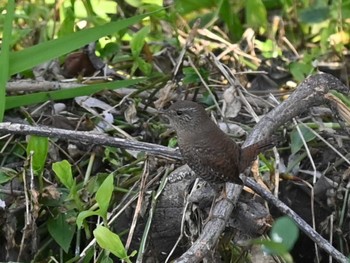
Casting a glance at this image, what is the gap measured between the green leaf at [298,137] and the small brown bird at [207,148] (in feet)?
1.58

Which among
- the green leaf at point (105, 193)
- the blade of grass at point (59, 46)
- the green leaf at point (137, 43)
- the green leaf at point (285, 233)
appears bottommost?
the green leaf at point (137, 43)

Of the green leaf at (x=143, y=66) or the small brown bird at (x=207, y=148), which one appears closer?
the small brown bird at (x=207, y=148)

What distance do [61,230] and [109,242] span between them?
52 centimetres

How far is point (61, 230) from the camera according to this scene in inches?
123

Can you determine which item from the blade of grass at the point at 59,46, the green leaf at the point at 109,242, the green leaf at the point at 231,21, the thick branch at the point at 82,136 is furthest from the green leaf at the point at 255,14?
the green leaf at the point at 109,242

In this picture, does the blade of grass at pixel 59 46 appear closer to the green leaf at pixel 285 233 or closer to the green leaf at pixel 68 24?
the green leaf at pixel 68 24

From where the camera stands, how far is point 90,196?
3.18 metres

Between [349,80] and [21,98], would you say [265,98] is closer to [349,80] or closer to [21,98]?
[349,80]

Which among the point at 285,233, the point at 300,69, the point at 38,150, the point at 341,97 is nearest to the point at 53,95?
the point at 38,150

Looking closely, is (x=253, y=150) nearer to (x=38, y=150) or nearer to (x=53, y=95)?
(x=38, y=150)

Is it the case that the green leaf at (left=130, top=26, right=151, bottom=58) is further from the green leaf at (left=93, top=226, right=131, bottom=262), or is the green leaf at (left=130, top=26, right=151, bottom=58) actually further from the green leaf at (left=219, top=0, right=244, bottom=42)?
the green leaf at (left=93, top=226, right=131, bottom=262)

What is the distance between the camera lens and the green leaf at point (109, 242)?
2.64m

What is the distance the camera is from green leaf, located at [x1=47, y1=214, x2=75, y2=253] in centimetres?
309

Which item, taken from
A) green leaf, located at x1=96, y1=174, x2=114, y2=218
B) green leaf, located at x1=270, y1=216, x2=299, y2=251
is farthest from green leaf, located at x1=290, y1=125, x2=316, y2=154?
green leaf, located at x1=270, y1=216, x2=299, y2=251
